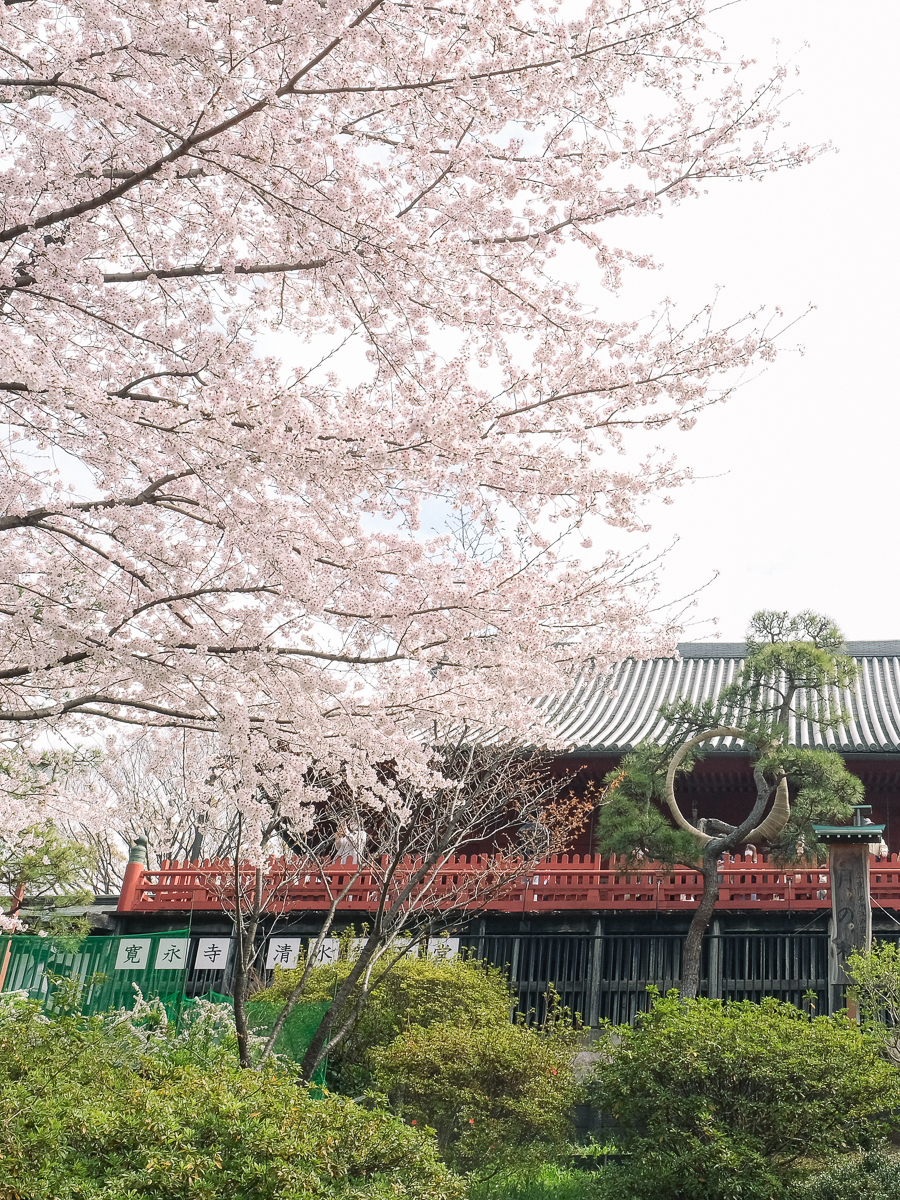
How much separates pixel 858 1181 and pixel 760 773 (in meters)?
5.82

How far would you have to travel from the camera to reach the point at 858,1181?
711cm

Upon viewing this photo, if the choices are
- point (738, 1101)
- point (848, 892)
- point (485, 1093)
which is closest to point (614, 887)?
point (848, 892)

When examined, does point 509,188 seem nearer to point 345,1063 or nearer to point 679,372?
point 679,372

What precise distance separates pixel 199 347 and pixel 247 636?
154cm

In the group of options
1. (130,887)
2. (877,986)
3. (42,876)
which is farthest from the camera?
(130,887)

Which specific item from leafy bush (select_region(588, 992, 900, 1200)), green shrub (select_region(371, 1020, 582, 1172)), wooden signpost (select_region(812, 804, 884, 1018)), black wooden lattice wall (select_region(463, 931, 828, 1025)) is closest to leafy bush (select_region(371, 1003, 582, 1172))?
green shrub (select_region(371, 1020, 582, 1172))

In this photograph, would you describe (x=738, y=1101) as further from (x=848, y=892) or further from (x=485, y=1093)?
(x=848, y=892)

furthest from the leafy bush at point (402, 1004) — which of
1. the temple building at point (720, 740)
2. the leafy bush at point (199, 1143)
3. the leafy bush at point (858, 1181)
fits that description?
the leafy bush at point (199, 1143)

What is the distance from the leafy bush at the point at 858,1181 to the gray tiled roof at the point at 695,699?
8417mm

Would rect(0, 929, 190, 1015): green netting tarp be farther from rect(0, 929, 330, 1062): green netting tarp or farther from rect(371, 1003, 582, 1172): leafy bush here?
rect(371, 1003, 582, 1172): leafy bush

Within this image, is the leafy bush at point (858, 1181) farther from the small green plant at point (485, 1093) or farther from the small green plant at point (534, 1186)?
the small green plant at point (485, 1093)

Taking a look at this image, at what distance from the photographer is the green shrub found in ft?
29.8

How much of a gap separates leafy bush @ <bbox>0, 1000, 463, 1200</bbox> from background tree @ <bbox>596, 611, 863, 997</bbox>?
7.21m

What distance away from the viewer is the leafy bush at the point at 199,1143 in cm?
507
